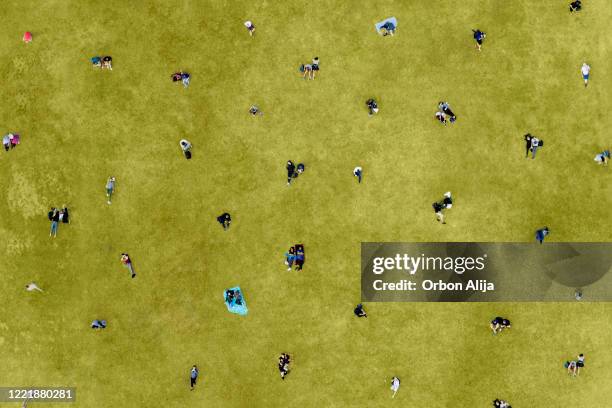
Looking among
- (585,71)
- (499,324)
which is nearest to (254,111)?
(499,324)

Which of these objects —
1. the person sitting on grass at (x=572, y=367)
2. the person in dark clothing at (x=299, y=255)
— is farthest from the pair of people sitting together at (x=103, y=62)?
the person sitting on grass at (x=572, y=367)

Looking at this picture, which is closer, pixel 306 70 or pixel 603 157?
pixel 603 157

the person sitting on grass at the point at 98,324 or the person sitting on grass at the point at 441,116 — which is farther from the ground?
the person sitting on grass at the point at 441,116

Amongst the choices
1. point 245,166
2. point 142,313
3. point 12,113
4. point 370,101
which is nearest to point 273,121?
point 245,166

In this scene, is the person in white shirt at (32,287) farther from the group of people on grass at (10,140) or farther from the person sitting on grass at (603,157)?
the person sitting on grass at (603,157)

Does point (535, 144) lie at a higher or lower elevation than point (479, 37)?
lower

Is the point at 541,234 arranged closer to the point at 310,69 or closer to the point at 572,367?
the point at 572,367

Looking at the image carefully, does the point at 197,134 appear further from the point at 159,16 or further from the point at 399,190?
the point at 399,190
